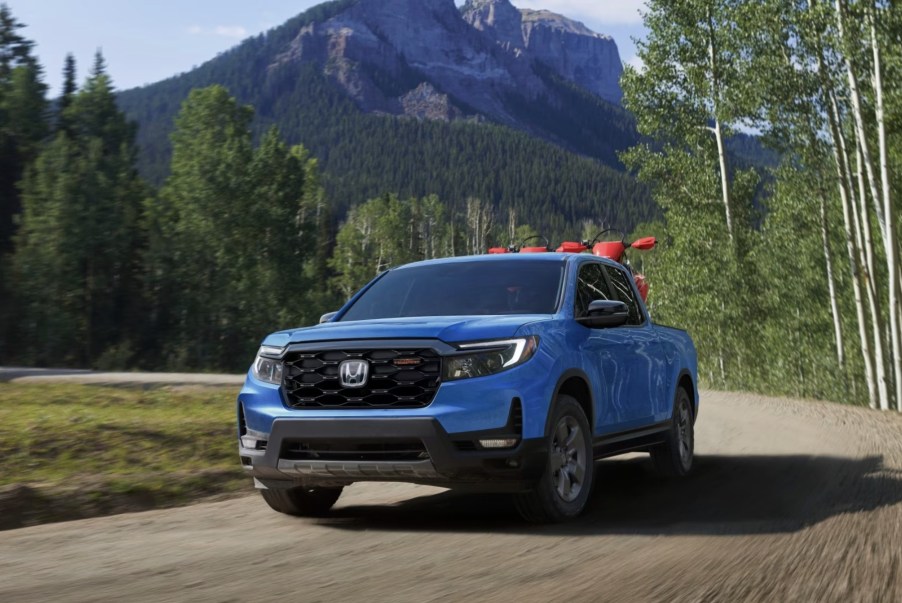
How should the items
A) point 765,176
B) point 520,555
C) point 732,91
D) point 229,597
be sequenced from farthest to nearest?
point 765,176 → point 732,91 → point 520,555 → point 229,597

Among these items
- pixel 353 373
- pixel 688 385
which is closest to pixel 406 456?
pixel 353 373

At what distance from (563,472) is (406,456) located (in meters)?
1.16

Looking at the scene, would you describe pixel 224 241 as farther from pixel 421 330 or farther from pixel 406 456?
pixel 406 456

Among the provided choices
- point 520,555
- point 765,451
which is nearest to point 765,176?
point 765,451

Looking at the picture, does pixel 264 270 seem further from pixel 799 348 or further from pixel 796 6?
pixel 796 6

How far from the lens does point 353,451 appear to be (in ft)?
22.2

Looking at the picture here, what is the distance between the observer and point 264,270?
2473 inches

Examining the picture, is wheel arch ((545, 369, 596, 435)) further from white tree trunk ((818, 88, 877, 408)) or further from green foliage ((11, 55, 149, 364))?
green foliage ((11, 55, 149, 364))

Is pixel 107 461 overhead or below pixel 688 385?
below

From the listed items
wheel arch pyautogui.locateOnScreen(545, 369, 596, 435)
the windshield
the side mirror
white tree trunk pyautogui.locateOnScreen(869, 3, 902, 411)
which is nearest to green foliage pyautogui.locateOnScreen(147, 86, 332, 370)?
white tree trunk pyautogui.locateOnScreen(869, 3, 902, 411)

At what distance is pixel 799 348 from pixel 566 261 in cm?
3379

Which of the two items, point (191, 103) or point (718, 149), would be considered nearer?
point (718, 149)

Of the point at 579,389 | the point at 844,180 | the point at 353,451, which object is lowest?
the point at 353,451

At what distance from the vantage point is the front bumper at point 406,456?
21.5ft
